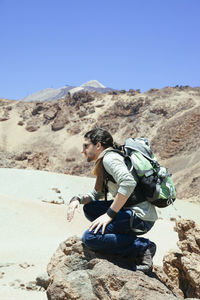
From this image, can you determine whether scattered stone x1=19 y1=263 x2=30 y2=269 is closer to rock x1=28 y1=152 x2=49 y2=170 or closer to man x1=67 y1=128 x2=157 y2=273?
man x1=67 y1=128 x2=157 y2=273

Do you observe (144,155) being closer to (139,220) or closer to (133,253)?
(139,220)

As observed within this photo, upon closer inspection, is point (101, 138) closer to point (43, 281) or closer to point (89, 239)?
point (89, 239)

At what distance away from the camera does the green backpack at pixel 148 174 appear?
3477 mm

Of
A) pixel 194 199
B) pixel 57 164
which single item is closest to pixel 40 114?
pixel 57 164

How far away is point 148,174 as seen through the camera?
347 centimetres

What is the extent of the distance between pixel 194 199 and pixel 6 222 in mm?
16403

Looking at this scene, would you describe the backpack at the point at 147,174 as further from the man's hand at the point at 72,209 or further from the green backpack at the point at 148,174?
the man's hand at the point at 72,209

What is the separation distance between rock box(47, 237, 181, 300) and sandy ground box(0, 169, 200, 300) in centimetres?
161

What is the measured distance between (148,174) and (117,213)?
17.4 inches

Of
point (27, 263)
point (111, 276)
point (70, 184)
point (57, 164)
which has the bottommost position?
point (57, 164)

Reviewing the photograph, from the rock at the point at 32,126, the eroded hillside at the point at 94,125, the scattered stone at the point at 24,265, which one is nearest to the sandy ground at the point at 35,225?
the scattered stone at the point at 24,265

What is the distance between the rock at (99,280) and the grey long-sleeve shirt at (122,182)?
1.65 feet

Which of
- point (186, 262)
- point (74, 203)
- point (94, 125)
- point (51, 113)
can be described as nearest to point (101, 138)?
point (74, 203)

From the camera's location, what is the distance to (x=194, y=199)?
998 inches
